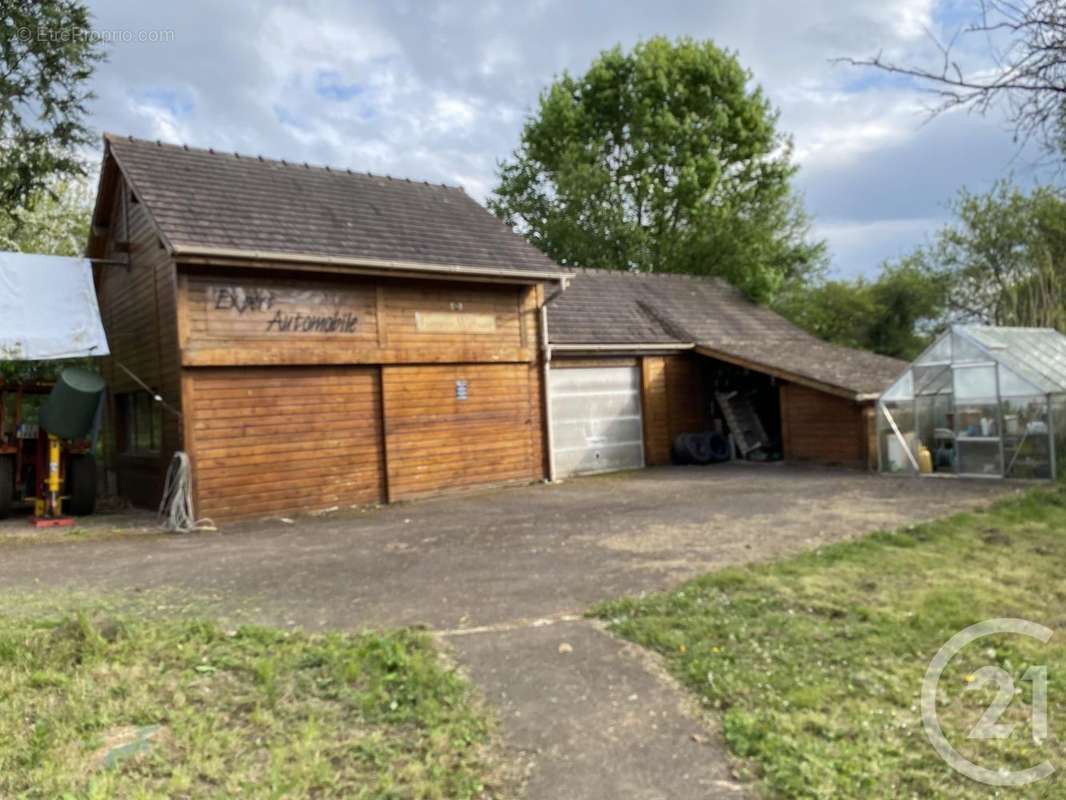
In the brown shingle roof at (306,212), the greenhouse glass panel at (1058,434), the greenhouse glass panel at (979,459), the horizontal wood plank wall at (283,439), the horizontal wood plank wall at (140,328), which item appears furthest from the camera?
the greenhouse glass panel at (979,459)

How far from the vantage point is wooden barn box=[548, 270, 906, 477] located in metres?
16.4

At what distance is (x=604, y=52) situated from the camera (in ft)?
107

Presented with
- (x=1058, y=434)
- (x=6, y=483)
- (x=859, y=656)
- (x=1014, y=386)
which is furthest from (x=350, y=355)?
(x=1058, y=434)

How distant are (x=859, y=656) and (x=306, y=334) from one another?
952 cm

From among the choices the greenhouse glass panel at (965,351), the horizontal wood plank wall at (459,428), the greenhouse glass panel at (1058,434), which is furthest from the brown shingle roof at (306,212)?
the greenhouse glass panel at (1058,434)

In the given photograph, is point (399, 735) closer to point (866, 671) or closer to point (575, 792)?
point (575, 792)

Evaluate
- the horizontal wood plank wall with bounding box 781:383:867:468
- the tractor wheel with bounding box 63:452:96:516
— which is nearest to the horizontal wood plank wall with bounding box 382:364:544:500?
the tractor wheel with bounding box 63:452:96:516

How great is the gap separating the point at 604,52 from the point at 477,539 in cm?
2899

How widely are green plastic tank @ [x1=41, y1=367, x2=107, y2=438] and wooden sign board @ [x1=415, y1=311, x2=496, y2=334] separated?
16.7 ft

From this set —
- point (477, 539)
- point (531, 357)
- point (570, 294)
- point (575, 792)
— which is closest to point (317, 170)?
point (531, 357)

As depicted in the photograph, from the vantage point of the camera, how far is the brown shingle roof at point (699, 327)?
17.0 metres

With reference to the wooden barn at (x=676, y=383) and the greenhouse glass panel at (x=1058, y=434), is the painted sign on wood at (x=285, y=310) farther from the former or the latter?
the greenhouse glass panel at (x=1058, y=434)

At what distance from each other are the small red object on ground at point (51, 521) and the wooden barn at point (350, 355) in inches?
56.5

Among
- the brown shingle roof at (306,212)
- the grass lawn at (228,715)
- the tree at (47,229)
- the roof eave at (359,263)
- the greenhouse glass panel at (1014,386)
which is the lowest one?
the grass lawn at (228,715)
